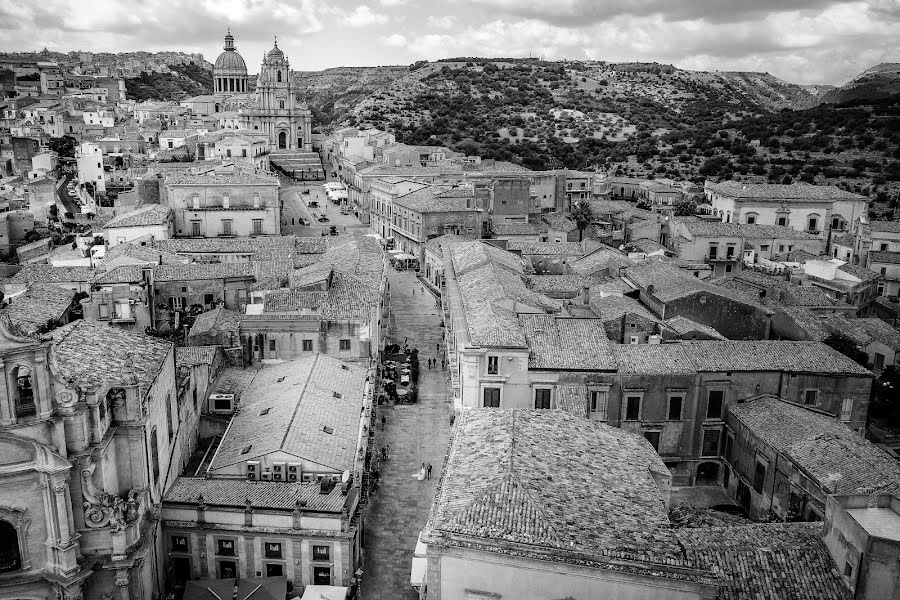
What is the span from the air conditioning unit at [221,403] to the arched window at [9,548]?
1212 centimetres

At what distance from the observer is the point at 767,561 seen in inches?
841

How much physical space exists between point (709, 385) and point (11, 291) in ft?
131

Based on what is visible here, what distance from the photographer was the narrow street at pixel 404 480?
27203 mm

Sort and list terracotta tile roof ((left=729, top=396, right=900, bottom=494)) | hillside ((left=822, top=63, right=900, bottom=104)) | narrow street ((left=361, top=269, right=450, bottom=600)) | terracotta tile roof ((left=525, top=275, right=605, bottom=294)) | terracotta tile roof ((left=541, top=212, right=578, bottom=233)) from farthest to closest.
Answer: hillside ((left=822, top=63, right=900, bottom=104)), terracotta tile roof ((left=541, top=212, right=578, bottom=233)), terracotta tile roof ((left=525, top=275, right=605, bottom=294)), narrow street ((left=361, top=269, right=450, bottom=600)), terracotta tile roof ((left=729, top=396, right=900, bottom=494))

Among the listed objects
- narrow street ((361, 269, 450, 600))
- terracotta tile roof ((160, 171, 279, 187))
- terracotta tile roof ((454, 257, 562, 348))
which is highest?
terracotta tile roof ((160, 171, 279, 187))

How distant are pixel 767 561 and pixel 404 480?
15673mm

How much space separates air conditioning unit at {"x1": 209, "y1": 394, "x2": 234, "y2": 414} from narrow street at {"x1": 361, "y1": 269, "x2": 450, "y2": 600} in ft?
21.4

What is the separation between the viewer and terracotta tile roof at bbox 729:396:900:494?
2592 cm

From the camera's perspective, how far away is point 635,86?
162 m

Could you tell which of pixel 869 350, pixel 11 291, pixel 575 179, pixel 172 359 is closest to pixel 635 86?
pixel 575 179

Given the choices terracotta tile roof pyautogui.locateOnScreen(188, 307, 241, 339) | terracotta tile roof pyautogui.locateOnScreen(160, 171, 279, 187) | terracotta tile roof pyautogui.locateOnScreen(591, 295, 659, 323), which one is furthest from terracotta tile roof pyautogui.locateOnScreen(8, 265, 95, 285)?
terracotta tile roof pyautogui.locateOnScreen(591, 295, 659, 323)

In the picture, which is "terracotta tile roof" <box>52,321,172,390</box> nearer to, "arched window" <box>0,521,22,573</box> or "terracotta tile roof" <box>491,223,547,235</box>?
"arched window" <box>0,521,22,573</box>

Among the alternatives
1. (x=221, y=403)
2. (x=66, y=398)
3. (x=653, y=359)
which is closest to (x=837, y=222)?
(x=653, y=359)

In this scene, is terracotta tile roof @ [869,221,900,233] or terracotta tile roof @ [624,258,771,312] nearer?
terracotta tile roof @ [624,258,771,312]
